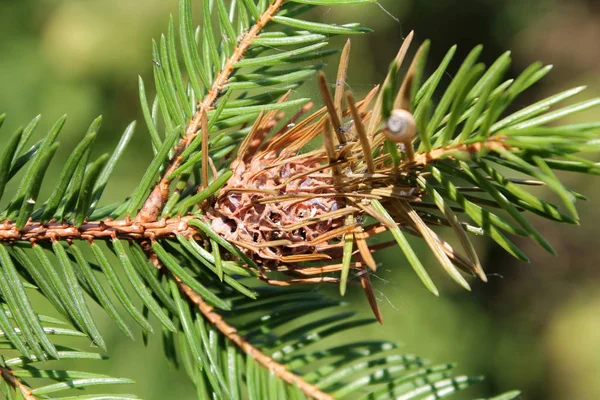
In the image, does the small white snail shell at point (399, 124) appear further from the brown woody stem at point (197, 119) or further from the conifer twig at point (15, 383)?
the conifer twig at point (15, 383)

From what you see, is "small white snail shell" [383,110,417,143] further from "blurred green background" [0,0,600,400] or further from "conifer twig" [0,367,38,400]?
"blurred green background" [0,0,600,400]

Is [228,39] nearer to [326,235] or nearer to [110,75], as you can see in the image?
[326,235]

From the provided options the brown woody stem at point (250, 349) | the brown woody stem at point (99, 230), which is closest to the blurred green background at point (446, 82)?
the brown woody stem at point (250, 349)

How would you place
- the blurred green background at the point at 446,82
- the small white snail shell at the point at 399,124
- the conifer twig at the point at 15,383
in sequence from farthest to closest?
the blurred green background at the point at 446,82 < the conifer twig at the point at 15,383 < the small white snail shell at the point at 399,124

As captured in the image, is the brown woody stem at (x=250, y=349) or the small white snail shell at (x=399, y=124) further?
the brown woody stem at (x=250, y=349)

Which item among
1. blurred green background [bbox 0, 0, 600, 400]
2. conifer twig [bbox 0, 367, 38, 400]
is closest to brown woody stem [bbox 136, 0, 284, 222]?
conifer twig [bbox 0, 367, 38, 400]

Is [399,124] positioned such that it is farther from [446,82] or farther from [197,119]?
[446,82]

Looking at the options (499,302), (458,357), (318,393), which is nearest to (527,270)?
(499,302)
